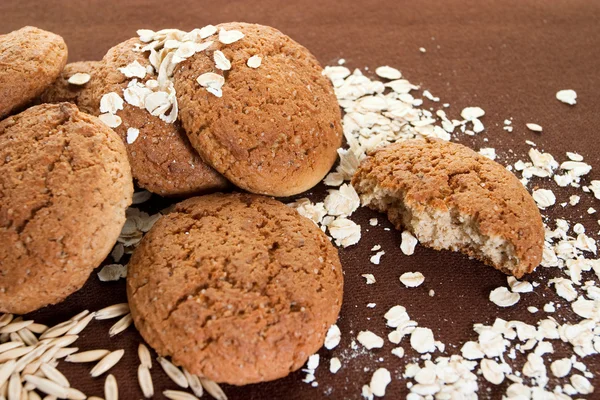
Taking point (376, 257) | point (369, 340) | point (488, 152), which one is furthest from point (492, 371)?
point (488, 152)

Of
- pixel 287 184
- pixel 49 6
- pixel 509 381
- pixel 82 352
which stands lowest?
pixel 509 381

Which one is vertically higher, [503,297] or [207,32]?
[207,32]

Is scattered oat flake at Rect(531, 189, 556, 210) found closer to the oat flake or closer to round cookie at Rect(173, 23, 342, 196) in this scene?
round cookie at Rect(173, 23, 342, 196)

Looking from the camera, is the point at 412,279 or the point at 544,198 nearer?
the point at 412,279

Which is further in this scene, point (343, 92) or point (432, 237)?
point (343, 92)

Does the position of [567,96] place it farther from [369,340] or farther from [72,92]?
[72,92]

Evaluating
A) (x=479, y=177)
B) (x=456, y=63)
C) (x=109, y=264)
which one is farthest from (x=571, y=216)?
(x=109, y=264)

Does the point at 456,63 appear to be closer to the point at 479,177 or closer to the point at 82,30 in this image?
the point at 479,177
